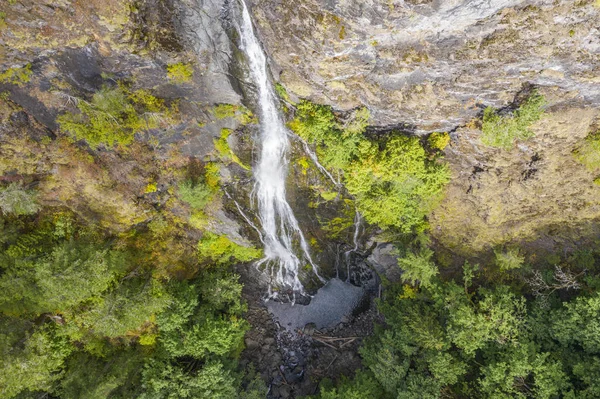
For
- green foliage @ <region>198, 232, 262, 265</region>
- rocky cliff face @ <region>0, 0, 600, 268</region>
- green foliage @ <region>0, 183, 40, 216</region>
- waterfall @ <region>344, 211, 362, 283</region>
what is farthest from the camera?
waterfall @ <region>344, 211, 362, 283</region>

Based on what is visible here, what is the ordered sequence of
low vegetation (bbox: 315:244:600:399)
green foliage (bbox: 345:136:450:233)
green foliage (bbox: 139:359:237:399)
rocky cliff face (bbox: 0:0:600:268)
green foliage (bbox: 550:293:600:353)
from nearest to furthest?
rocky cliff face (bbox: 0:0:600:268)
green foliage (bbox: 550:293:600:353)
low vegetation (bbox: 315:244:600:399)
green foliage (bbox: 345:136:450:233)
green foliage (bbox: 139:359:237:399)

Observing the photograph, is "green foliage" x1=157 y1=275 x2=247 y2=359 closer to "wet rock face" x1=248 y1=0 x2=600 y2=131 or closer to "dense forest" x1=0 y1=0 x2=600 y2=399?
"dense forest" x1=0 y1=0 x2=600 y2=399

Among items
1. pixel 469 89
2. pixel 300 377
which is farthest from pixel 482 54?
pixel 300 377

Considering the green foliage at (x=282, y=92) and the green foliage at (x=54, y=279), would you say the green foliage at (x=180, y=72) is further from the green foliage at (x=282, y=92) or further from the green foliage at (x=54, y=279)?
the green foliage at (x=54, y=279)

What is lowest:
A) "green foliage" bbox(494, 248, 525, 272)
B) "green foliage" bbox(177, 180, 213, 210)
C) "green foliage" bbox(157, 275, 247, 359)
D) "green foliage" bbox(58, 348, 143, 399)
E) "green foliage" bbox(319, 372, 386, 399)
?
"green foliage" bbox(319, 372, 386, 399)

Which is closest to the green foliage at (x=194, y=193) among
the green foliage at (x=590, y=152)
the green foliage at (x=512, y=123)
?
the green foliage at (x=512, y=123)

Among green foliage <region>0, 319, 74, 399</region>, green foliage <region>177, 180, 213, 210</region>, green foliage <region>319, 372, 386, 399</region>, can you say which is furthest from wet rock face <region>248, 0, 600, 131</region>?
green foliage <region>0, 319, 74, 399</region>

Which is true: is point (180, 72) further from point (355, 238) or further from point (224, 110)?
point (355, 238)

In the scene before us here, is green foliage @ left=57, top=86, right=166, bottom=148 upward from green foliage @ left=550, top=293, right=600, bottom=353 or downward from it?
upward
